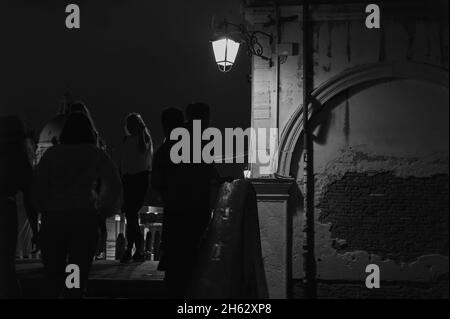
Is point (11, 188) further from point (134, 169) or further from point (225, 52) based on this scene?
point (225, 52)

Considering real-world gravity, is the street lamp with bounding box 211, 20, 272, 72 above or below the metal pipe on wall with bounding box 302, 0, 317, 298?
above

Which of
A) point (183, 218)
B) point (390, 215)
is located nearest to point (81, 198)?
point (183, 218)

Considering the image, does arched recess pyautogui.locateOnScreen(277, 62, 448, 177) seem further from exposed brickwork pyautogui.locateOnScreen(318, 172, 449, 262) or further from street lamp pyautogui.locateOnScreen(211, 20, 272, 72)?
street lamp pyautogui.locateOnScreen(211, 20, 272, 72)

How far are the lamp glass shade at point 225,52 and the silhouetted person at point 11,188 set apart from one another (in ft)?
17.5

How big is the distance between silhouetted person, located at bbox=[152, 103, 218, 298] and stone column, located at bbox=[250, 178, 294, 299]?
521 cm

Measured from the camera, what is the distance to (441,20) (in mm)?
10859

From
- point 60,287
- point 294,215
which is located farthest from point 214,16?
point 60,287

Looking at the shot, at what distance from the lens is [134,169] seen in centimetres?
763

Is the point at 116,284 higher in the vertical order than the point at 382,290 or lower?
higher

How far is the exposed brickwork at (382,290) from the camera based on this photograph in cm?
1058

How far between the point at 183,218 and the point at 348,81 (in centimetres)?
630

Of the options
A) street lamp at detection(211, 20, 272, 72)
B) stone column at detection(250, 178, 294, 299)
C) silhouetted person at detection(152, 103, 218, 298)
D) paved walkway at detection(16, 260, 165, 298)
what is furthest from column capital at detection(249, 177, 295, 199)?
silhouetted person at detection(152, 103, 218, 298)

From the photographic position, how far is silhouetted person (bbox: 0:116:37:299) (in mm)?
5035
